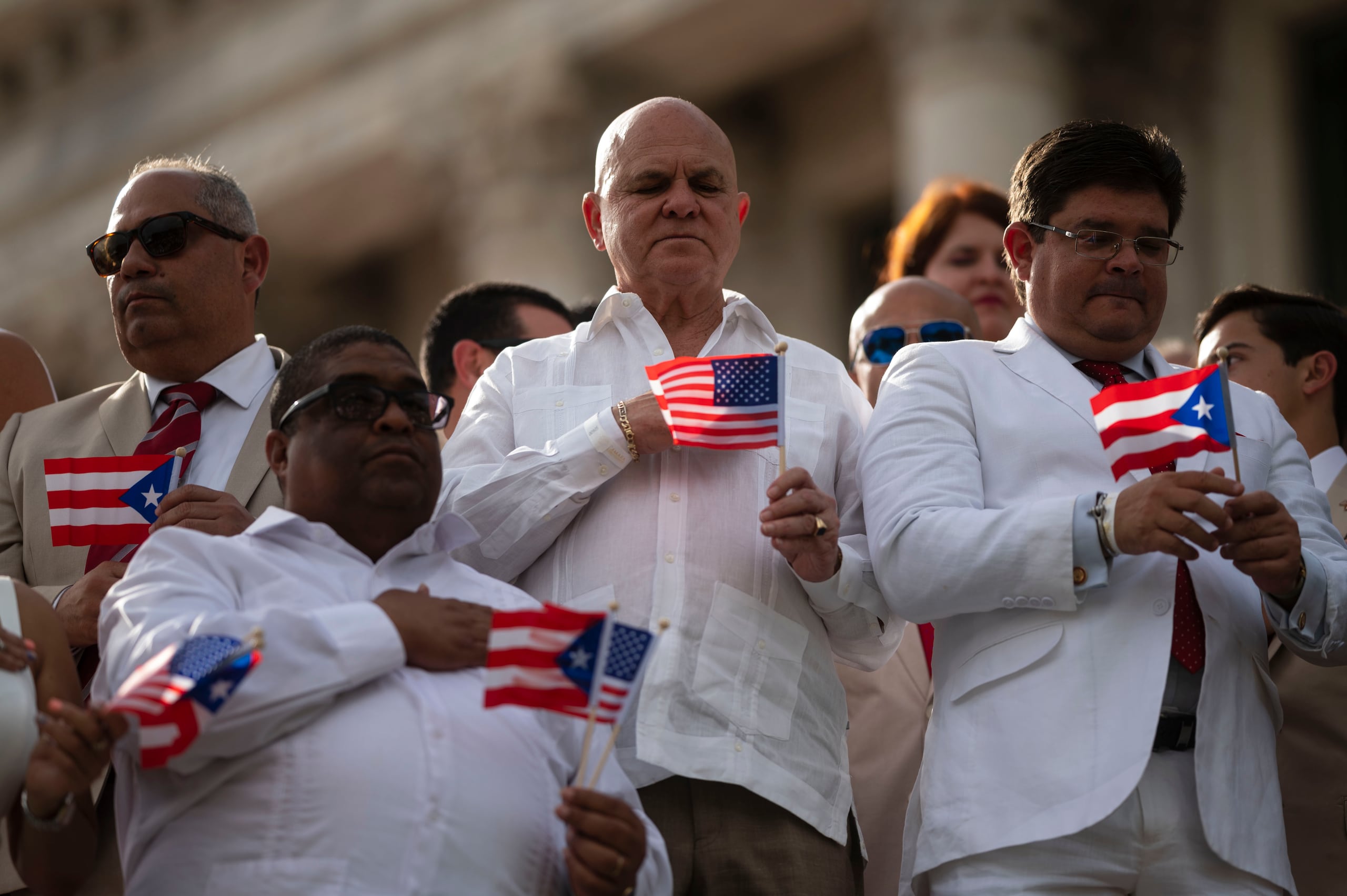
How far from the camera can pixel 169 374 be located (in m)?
4.75

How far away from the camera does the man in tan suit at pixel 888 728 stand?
476cm

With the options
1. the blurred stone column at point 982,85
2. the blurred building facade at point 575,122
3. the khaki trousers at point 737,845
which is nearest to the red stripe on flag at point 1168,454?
the khaki trousers at point 737,845

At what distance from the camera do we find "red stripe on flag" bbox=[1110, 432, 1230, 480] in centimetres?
359

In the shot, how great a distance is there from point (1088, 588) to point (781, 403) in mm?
844

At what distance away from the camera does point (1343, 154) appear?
11531 millimetres

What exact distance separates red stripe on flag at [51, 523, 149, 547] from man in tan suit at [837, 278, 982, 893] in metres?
1.93

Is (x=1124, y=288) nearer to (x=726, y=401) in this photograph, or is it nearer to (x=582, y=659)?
(x=726, y=401)

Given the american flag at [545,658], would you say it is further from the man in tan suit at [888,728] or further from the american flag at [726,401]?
the man in tan suit at [888,728]

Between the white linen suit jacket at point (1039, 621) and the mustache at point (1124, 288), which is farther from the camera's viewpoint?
the mustache at point (1124, 288)

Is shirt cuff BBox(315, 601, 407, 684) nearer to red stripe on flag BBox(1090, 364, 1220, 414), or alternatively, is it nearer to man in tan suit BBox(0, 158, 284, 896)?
man in tan suit BBox(0, 158, 284, 896)

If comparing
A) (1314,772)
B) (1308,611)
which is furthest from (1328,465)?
(1308,611)

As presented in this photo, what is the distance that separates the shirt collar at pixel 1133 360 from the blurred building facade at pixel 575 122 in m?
3.90

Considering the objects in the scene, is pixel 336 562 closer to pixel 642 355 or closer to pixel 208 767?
pixel 208 767

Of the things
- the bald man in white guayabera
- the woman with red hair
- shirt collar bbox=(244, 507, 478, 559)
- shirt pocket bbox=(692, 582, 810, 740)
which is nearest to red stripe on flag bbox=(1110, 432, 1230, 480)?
the bald man in white guayabera
